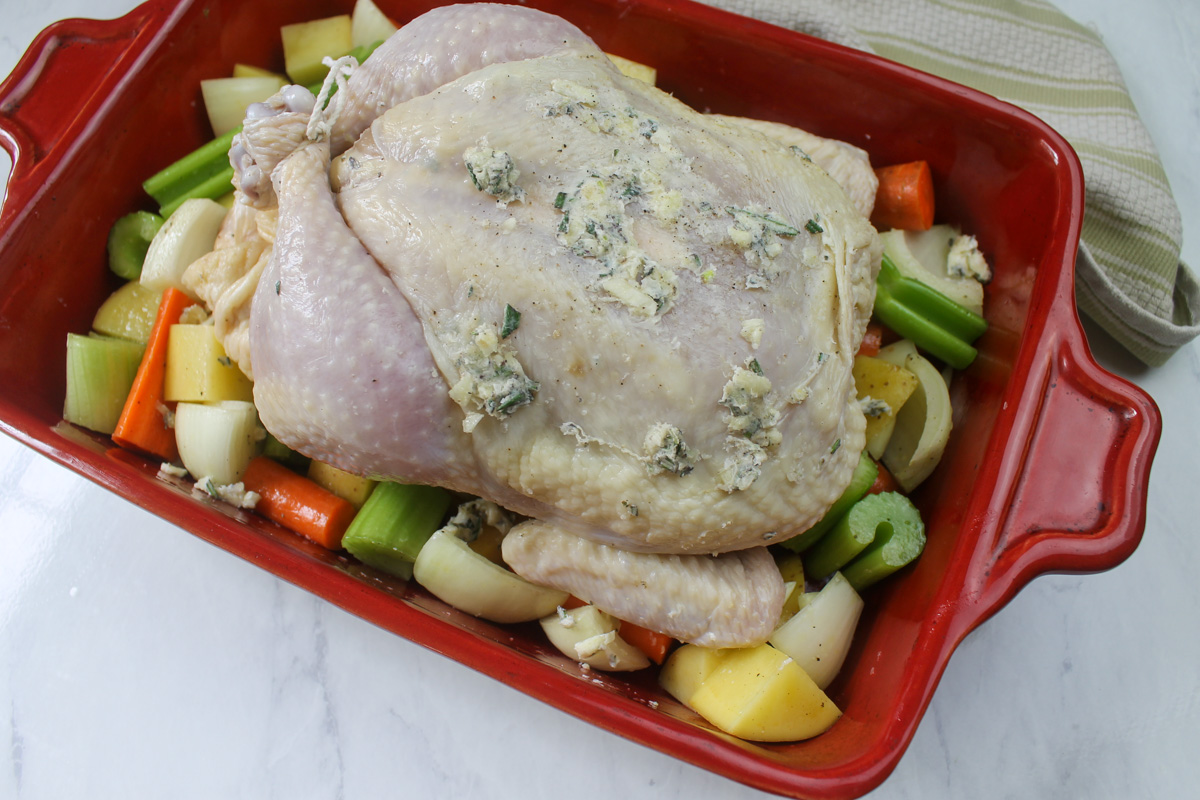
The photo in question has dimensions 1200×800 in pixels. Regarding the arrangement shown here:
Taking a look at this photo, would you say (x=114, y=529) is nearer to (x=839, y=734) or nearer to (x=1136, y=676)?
(x=839, y=734)

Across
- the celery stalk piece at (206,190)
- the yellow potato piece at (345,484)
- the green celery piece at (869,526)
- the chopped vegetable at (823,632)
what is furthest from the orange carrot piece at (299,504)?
the green celery piece at (869,526)

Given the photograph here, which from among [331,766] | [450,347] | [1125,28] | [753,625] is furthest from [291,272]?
[1125,28]

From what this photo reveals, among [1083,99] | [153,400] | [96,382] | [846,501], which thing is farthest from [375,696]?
[1083,99]

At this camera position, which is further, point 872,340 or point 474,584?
point 872,340

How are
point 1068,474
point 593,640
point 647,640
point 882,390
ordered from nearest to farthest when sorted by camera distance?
point 1068,474 → point 593,640 → point 647,640 → point 882,390

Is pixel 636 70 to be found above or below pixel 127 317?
above

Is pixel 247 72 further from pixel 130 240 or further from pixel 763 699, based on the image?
pixel 763 699
